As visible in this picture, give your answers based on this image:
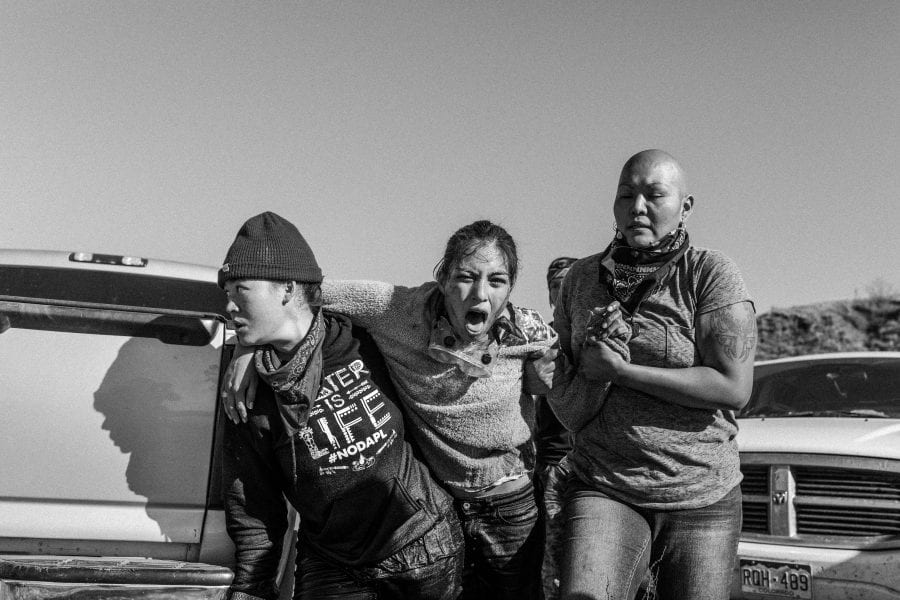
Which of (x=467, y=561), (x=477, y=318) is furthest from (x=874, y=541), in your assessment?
(x=477, y=318)

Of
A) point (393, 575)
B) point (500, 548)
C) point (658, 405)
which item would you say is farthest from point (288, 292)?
point (658, 405)

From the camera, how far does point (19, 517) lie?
276 centimetres

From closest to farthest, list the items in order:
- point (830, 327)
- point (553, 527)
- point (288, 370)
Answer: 1. point (288, 370)
2. point (553, 527)
3. point (830, 327)

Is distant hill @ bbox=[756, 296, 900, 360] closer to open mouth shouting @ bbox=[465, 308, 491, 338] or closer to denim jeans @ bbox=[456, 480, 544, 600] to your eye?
denim jeans @ bbox=[456, 480, 544, 600]

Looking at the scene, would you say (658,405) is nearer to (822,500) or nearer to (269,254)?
(269,254)

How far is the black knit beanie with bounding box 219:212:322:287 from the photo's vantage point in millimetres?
2711

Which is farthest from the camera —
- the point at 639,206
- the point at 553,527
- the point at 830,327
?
the point at 830,327

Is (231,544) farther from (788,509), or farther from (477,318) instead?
(788,509)

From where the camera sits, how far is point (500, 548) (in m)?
2.98

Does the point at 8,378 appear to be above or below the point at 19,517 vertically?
above

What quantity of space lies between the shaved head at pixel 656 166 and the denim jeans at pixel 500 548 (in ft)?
3.93

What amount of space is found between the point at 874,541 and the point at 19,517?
405 centimetres

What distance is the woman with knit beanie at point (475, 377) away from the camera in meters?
2.91

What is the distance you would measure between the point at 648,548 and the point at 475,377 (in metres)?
0.82
